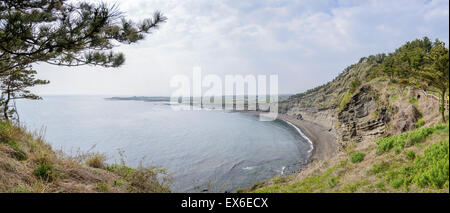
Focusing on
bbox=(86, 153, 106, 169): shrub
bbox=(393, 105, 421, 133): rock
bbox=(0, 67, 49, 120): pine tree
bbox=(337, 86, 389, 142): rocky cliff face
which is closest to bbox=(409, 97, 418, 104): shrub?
bbox=(393, 105, 421, 133): rock

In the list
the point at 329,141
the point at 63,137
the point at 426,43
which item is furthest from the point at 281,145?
the point at 63,137

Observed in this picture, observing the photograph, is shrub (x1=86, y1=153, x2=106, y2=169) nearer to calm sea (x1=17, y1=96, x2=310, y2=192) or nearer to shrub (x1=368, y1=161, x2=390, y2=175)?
shrub (x1=368, y1=161, x2=390, y2=175)

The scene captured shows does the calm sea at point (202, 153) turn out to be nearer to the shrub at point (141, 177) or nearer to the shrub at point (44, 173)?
the shrub at point (141, 177)

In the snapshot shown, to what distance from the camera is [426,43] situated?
2203cm

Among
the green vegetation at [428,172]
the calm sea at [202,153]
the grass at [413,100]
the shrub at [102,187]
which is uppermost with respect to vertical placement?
the grass at [413,100]

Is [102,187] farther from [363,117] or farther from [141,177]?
[363,117]

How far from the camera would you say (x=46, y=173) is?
3.26m

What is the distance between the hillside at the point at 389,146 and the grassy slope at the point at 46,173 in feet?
15.5

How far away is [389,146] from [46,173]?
28.1 feet

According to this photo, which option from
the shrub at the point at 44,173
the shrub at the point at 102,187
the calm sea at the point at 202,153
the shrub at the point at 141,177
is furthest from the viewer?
the calm sea at the point at 202,153

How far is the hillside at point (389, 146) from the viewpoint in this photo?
3086mm

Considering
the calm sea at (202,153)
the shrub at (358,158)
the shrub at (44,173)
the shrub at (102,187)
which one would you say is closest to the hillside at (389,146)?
the shrub at (358,158)

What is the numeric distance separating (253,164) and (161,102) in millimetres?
106642
